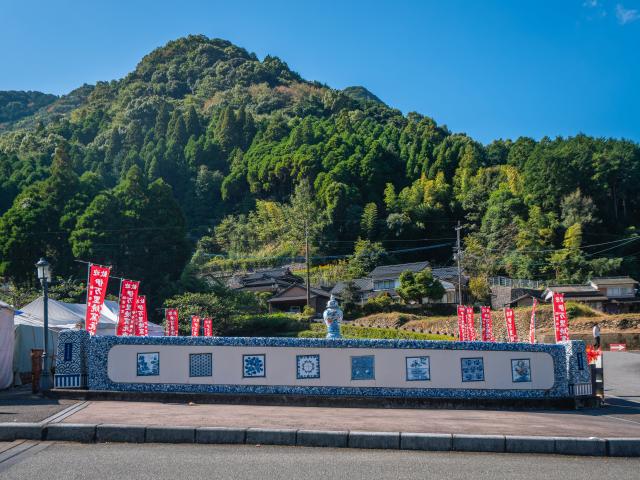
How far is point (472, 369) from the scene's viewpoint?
1227 centimetres

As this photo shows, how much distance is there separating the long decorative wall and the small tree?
35.5 m

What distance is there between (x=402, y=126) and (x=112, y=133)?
162ft

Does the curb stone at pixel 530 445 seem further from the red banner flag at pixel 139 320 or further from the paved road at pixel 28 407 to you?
the red banner flag at pixel 139 320

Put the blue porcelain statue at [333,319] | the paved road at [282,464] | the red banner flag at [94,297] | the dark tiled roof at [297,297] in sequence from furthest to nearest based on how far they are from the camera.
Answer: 1. the dark tiled roof at [297,297]
2. the red banner flag at [94,297]
3. the blue porcelain statue at [333,319]
4. the paved road at [282,464]

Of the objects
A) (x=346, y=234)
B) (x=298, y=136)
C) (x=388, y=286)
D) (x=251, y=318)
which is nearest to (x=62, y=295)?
(x=251, y=318)

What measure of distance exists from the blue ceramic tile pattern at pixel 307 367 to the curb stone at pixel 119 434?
4.58m

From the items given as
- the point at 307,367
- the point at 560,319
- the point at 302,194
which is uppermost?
the point at 302,194

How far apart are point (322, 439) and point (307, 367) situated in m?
4.33

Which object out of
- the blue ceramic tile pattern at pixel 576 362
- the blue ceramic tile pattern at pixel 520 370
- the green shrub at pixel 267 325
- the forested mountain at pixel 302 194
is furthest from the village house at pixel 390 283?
the blue ceramic tile pattern at pixel 520 370

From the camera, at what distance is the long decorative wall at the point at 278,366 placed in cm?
1164

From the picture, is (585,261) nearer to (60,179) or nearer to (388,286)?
(388,286)

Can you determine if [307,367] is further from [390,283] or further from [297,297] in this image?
[390,283]

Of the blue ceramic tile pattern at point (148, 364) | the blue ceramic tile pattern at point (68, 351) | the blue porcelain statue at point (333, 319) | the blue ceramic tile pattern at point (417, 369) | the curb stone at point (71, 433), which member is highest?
the blue porcelain statue at point (333, 319)

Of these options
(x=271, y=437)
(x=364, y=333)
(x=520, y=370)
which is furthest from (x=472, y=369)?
(x=364, y=333)
